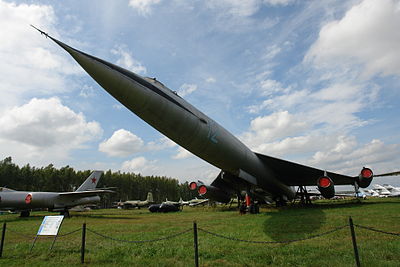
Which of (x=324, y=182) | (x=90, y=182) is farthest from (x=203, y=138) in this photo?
(x=90, y=182)

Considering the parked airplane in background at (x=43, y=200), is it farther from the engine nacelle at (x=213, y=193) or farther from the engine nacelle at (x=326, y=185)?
the engine nacelle at (x=326, y=185)

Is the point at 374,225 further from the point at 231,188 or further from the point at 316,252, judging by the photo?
the point at 231,188

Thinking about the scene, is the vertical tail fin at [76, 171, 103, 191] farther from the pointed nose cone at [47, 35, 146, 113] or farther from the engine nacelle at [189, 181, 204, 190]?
the pointed nose cone at [47, 35, 146, 113]

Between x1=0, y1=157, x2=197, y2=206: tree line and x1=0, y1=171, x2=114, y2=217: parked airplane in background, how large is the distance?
3625 mm

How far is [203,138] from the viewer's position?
A: 8727 mm

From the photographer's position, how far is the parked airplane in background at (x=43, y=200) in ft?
59.0

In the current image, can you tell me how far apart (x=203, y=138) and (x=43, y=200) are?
16.4 m

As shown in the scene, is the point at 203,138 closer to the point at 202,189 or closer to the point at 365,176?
the point at 202,189

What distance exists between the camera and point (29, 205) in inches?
740

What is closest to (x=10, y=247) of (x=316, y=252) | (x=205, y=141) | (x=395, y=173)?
(x=205, y=141)

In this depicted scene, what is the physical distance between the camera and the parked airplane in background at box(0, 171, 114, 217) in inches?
708

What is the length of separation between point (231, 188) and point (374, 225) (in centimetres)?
957

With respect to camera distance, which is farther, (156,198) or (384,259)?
(156,198)

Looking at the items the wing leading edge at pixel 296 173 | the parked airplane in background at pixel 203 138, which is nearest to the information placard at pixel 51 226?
the parked airplane in background at pixel 203 138
